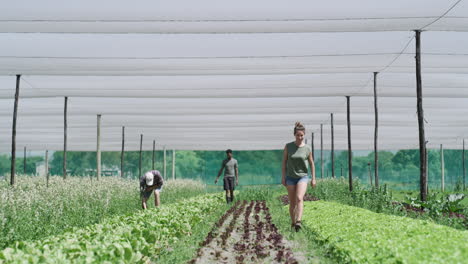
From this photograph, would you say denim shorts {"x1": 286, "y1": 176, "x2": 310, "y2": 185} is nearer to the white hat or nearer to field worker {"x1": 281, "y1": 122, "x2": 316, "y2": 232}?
field worker {"x1": 281, "y1": 122, "x2": 316, "y2": 232}

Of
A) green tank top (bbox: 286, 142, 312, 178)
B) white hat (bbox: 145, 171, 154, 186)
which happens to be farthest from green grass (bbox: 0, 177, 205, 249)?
green tank top (bbox: 286, 142, 312, 178)

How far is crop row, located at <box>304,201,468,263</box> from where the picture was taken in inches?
207

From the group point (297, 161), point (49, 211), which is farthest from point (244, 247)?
point (49, 211)

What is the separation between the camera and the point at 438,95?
19.4 m

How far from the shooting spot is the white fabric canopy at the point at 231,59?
36.4ft

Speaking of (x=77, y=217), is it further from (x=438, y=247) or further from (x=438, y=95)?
(x=438, y=95)

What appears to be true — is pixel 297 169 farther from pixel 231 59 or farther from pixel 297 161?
pixel 231 59

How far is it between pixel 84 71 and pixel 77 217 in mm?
5133

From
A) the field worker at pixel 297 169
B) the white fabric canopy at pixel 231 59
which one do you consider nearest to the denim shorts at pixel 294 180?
the field worker at pixel 297 169

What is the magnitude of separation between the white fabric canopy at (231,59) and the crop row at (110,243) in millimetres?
4144

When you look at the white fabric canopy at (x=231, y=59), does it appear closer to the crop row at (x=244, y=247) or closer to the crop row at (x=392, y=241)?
the crop row at (x=244, y=247)

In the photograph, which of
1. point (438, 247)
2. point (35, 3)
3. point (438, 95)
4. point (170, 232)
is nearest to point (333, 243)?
point (438, 247)

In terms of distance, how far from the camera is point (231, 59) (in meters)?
14.5

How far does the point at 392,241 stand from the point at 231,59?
29.8 feet
